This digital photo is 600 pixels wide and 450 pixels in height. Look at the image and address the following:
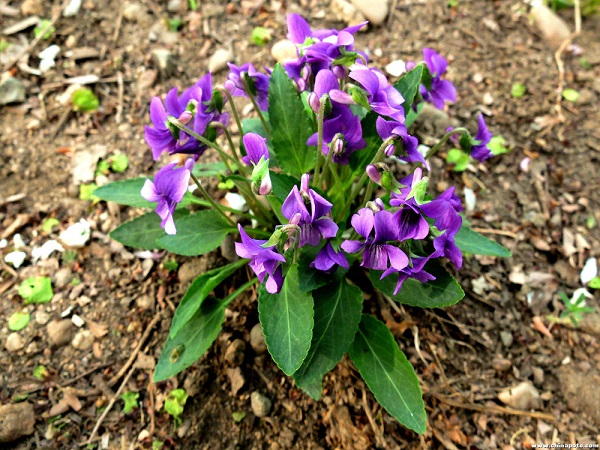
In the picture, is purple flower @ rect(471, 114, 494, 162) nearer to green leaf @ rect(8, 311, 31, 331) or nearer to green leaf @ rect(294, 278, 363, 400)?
green leaf @ rect(294, 278, 363, 400)

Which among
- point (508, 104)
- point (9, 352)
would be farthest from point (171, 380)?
point (508, 104)

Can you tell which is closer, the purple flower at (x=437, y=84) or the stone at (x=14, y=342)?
the purple flower at (x=437, y=84)

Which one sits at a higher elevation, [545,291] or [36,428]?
Result: [545,291]

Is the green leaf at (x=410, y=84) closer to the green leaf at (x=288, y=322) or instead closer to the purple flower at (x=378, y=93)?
the purple flower at (x=378, y=93)

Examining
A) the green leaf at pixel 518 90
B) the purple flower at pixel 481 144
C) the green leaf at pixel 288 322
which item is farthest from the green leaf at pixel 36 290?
the green leaf at pixel 518 90

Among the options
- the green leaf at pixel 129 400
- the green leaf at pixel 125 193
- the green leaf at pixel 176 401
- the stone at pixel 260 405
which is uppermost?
the green leaf at pixel 125 193

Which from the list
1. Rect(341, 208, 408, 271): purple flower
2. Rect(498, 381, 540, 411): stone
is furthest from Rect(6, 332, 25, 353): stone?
Rect(498, 381, 540, 411): stone

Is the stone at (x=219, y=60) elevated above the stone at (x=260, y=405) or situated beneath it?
elevated above

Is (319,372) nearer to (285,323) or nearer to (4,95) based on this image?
(285,323)
